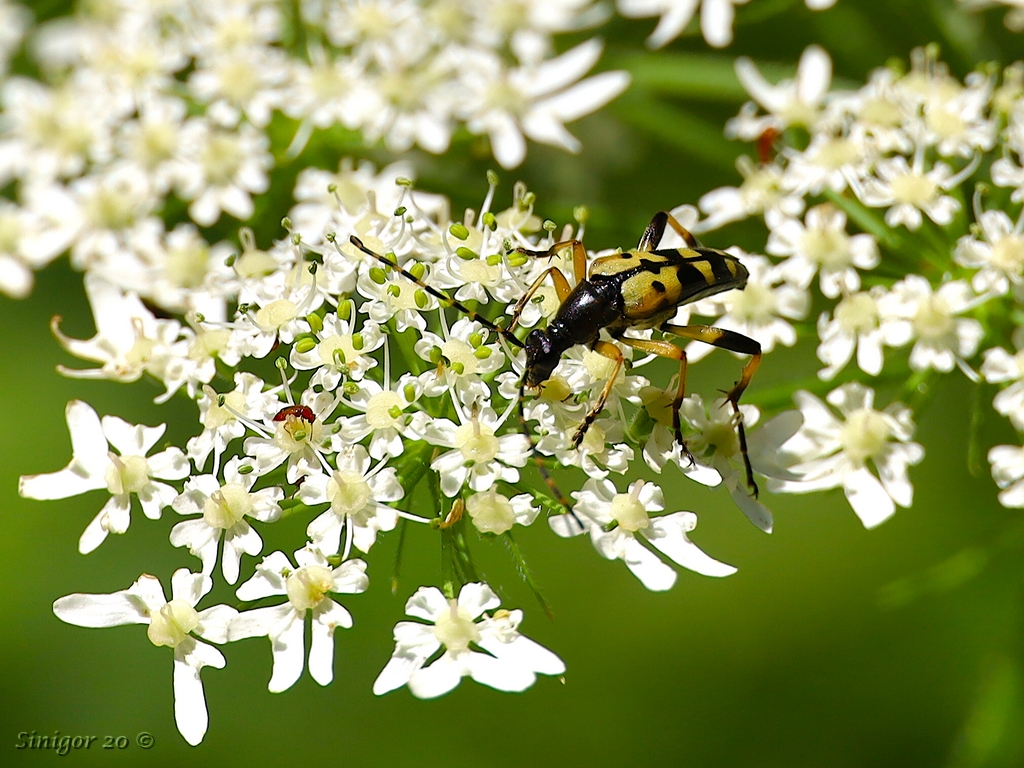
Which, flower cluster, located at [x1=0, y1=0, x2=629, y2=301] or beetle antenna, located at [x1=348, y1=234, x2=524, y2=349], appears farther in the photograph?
flower cluster, located at [x1=0, y1=0, x2=629, y2=301]

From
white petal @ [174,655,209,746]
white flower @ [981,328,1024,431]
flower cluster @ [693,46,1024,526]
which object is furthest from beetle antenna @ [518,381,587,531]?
white flower @ [981,328,1024,431]

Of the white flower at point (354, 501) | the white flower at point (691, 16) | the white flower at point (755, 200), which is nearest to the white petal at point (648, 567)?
the white flower at point (354, 501)

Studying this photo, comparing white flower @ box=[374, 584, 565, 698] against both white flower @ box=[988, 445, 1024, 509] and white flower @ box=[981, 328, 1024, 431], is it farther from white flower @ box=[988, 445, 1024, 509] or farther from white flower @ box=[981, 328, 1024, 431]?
white flower @ box=[981, 328, 1024, 431]

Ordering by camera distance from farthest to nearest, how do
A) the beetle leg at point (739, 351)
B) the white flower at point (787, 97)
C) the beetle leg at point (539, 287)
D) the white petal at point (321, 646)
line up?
the white flower at point (787, 97) < the beetle leg at point (739, 351) < the beetle leg at point (539, 287) < the white petal at point (321, 646)

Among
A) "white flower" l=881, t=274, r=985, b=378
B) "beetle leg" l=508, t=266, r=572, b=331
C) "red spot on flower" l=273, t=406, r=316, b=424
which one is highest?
"beetle leg" l=508, t=266, r=572, b=331

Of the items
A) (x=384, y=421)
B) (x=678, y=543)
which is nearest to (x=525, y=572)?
(x=678, y=543)

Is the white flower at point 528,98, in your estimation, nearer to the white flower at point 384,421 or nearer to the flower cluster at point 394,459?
the flower cluster at point 394,459
